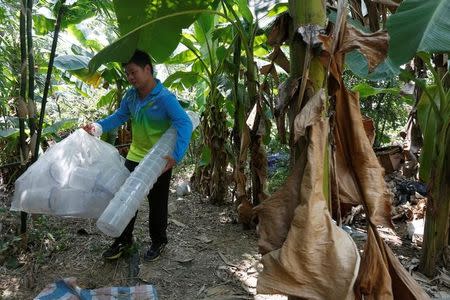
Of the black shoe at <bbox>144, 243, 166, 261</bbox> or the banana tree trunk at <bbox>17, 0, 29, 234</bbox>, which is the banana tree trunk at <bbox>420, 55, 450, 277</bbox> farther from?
the banana tree trunk at <bbox>17, 0, 29, 234</bbox>

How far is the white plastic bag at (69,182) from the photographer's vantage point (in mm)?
1888

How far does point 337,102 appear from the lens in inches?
46.3

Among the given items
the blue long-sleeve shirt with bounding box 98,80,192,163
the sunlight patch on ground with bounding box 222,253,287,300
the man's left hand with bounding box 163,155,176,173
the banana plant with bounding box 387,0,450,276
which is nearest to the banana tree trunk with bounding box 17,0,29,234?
the blue long-sleeve shirt with bounding box 98,80,192,163

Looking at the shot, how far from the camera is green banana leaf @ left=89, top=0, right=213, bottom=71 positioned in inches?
75.2

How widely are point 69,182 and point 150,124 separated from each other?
0.57 metres

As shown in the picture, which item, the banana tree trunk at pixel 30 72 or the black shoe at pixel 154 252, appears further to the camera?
the black shoe at pixel 154 252

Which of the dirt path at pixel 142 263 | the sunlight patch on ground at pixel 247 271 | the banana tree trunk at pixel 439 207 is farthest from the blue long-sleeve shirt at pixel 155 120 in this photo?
the banana tree trunk at pixel 439 207

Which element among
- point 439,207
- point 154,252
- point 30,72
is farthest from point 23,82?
point 439,207

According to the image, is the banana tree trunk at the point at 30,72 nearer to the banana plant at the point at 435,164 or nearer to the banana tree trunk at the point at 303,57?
the banana tree trunk at the point at 303,57

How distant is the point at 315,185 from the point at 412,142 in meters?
2.97

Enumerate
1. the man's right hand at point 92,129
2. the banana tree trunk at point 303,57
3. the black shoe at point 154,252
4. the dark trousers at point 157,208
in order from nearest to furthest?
the banana tree trunk at point 303,57
the man's right hand at point 92,129
the dark trousers at point 157,208
the black shoe at point 154,252

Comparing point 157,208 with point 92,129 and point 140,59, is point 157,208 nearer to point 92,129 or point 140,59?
point 92,129

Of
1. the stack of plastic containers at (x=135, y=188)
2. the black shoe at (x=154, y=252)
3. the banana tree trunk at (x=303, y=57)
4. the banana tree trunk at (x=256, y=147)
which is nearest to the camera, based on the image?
the banana tree trunk at (x=303, y=57)

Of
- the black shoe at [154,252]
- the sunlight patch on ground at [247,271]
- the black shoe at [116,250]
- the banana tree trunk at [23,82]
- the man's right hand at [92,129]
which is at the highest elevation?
the banana tree trunk at [23,82]
